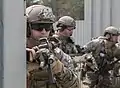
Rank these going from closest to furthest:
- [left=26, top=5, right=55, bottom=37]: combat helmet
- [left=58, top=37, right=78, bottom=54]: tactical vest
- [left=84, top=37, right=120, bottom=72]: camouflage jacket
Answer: [left=26, top=5, right=55, bottom=37]: combat helmet, [left=58, top=37, right=78, bottom=54]: tactical vest, [left=84, top=37, right=120, bottom=72]: camouflage jacket

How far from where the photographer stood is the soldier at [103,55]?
197 inches

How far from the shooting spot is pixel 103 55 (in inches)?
198

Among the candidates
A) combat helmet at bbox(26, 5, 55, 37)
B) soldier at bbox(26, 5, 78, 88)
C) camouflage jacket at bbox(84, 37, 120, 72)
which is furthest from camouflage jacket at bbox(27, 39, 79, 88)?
camouflage jacket at bbox(84, 37, 120, 72)

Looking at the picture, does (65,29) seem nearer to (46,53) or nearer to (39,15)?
(39,15)

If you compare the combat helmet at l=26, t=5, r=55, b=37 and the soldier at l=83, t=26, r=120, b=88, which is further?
the soldier at l=83, t=26, r=120, b=88

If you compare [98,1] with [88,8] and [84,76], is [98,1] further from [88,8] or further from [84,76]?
[84,76]

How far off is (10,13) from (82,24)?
25.6ft

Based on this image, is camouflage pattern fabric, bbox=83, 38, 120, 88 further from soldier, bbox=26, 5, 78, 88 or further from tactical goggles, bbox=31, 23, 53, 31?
tactical goggles, bbox=31, 23, 53, 31

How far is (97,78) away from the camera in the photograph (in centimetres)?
530

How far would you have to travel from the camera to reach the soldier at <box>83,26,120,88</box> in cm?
500

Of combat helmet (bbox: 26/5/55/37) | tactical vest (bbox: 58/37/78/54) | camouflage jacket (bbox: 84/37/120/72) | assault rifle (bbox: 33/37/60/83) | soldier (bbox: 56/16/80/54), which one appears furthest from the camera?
camouflage jacket (bbox: 84/37/120/72)

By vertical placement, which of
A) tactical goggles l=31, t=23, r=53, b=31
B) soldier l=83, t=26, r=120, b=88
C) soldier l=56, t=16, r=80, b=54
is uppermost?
tactical goggles l=31, t=23, r=53, b=31

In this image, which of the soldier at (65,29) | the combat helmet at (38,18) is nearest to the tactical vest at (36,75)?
the combat helmet at (38,18)

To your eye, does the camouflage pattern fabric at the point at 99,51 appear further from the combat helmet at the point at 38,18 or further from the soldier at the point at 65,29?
the combat helmet at the point at 38,18
